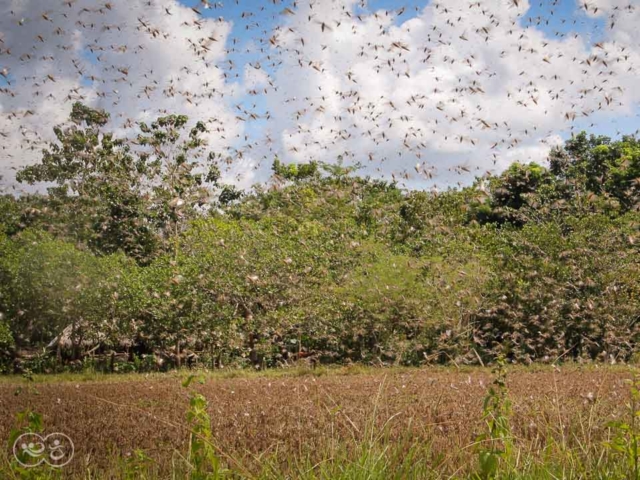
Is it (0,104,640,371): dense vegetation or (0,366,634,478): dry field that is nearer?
(0,366,634,478): dry field

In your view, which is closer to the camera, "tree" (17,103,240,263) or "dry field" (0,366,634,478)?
"dry field" (0,366,634,478)

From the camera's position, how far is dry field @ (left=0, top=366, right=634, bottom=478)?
3512mm

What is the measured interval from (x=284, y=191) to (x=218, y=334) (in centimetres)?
1139

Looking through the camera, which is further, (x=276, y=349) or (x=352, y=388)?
(x=276, y=349)

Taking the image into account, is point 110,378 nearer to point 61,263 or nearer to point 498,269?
point 61,263

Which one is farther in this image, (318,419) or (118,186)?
(118,186)

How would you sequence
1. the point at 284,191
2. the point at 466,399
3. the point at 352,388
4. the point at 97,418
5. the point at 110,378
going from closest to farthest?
1. the point at 97,418
2. the point at 466,399
3. the point at 352,388
4. the point at 110,378
5. the point at 284,191

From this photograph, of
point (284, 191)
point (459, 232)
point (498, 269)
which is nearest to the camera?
point (498, 269)

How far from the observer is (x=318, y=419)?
6.20 metres

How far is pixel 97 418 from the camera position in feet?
23.3

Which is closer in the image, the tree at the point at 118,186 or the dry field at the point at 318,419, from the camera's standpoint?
the dry field at the point at 318,419

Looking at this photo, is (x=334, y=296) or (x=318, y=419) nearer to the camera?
(x=318, y=419)

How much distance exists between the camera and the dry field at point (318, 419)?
3512 mm

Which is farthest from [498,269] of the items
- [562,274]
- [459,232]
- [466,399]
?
[466,399]
